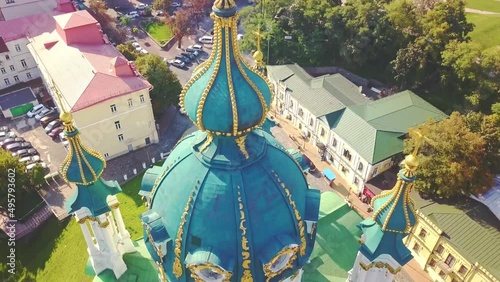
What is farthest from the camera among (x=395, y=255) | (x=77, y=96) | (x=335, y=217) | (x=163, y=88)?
(x=163, y=88)

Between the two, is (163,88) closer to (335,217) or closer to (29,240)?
(29,240)

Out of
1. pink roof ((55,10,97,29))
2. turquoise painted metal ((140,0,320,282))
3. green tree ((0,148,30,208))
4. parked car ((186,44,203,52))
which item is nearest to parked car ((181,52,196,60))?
parked car ((186,44,203,52))

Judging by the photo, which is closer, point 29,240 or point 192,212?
point 192,212

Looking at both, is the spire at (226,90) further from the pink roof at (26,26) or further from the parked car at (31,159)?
the pink roof at (26,26)

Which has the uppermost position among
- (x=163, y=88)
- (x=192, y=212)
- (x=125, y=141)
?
(x=192, y=212)

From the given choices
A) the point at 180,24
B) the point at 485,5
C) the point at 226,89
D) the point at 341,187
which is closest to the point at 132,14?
the point at 180,24

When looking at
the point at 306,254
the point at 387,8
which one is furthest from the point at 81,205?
the point at 387,8
